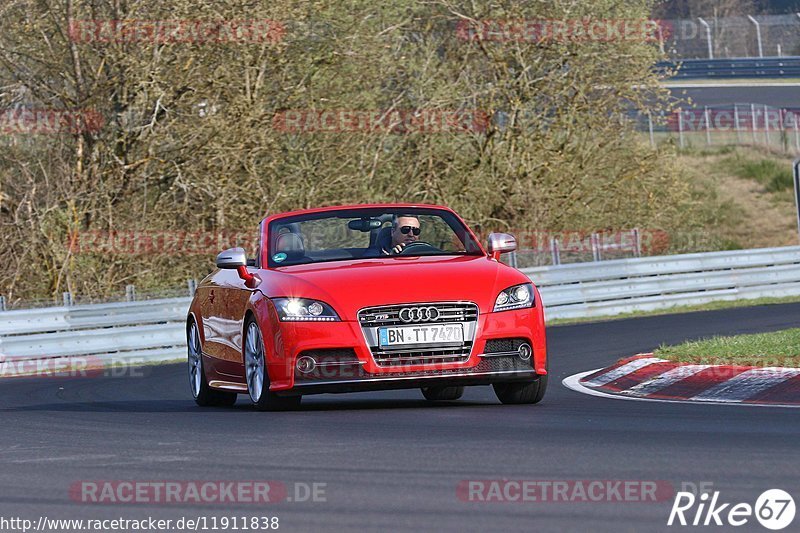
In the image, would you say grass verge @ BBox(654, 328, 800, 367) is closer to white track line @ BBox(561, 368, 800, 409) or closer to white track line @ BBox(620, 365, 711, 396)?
white track line @ BBox(620, 365, 711, 396)

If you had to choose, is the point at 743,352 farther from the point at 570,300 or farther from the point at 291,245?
the point at 570,300

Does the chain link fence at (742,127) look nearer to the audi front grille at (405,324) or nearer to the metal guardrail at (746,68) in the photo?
the metal guardrail at (746,68)

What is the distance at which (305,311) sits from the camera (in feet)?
32.0

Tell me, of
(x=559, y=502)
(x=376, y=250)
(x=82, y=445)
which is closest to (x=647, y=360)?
(x=376, y=250)

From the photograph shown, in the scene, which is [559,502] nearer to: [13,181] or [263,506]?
[263,506]

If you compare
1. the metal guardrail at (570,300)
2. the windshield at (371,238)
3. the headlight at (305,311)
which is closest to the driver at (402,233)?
the windshield at (371,238)

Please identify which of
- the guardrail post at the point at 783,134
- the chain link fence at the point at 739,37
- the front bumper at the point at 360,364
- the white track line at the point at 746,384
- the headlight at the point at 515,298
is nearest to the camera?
the front bumper at the point at 360,364

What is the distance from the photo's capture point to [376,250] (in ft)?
35.8

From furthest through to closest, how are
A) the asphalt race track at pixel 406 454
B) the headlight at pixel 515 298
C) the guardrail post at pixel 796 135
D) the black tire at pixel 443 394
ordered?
the guardrail post at pixel 796 135
the black tire at pixel 443 394
the headlight at pixel 515 298
the asphalt race track at pixel 406 454

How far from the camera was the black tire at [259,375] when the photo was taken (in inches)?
397

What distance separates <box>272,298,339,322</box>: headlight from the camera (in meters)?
9.69

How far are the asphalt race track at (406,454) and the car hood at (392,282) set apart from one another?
74 centimetres

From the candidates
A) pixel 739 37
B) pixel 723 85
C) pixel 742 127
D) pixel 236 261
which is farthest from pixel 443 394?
pixel 739 37

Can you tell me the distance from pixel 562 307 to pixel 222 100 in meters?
7.07
